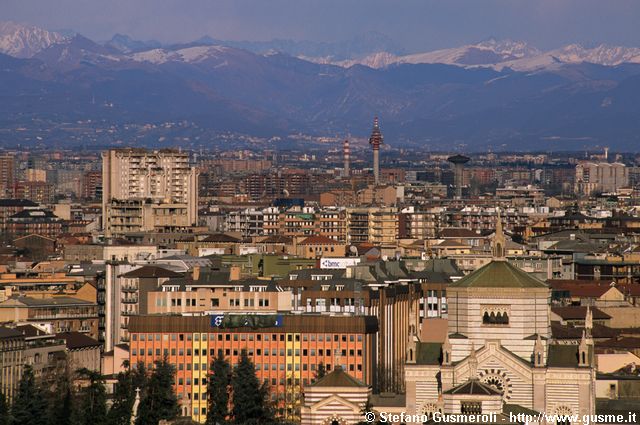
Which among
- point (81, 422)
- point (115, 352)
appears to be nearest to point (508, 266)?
point (81, 422)

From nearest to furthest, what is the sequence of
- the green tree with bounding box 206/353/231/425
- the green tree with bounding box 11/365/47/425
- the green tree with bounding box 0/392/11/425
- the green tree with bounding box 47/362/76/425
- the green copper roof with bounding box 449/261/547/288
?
the green copper roof with bounding box 449/261/547/288 < the green tree with bounding box 0/392/11/425 < the green tree with bounding box 47/362/76/425 < the green tree with bounding box 11/365/47/425 < the green tree with bounding box 206/353/231/425

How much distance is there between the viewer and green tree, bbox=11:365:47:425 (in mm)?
79812

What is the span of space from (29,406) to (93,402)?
3570 millimetres

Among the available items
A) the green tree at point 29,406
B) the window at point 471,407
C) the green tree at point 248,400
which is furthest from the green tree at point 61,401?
the window at point 471,407

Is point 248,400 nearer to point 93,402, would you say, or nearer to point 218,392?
point 218,392

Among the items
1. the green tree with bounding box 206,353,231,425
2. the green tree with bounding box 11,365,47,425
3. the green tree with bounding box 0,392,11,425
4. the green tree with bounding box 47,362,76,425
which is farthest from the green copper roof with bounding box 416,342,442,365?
the green tree with bounding box 11,365,47,425

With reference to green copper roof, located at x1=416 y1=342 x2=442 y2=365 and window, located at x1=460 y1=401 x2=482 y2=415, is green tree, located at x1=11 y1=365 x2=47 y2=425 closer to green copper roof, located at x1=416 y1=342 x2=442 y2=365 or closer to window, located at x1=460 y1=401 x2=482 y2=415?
green copper roof, located at x1=416 y1=342 x2=442 y2=365

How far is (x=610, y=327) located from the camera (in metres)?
112

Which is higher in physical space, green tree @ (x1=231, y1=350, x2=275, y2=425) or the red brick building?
the red brick building

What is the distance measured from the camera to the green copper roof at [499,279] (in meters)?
71.4

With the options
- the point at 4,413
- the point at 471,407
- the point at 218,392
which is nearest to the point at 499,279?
the point at 471,407

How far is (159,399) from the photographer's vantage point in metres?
83.4

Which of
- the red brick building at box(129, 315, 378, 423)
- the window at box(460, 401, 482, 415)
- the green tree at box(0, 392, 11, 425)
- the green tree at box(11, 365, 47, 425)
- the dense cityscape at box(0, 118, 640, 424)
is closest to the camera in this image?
the window at box(460, 401, 482, 415)

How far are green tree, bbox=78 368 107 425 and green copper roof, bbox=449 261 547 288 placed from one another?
1336 cm
